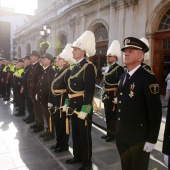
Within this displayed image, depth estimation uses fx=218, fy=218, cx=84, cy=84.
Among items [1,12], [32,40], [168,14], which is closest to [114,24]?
[168,14]

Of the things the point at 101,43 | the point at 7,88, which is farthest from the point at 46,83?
the point at 101,43

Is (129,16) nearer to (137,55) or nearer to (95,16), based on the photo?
(95,16)

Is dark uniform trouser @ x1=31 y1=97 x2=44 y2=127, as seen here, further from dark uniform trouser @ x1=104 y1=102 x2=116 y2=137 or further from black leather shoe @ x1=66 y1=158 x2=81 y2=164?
black leather shoe @ x1=66 y1=158 x2=81 y2=164

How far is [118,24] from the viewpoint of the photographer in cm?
1345

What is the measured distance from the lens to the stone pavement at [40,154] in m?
3.75

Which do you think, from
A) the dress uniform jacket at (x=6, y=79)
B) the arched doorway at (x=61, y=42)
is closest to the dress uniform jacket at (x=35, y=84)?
the dress uniform jacket at (x=6, y=79)

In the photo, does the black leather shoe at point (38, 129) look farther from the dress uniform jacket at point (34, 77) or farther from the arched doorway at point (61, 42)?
the arched doorway at point (61, 42)

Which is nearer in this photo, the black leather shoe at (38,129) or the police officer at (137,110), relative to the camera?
the police officer at (137,110)

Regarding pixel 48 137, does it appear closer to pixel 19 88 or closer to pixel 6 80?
pixel 19 88

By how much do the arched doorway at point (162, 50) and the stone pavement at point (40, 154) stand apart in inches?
268

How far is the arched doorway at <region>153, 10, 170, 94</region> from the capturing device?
A: 432 inches

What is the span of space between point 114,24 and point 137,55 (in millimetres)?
11944

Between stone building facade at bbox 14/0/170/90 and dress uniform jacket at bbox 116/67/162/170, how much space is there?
932 centimetres

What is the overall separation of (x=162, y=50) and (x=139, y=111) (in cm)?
954
